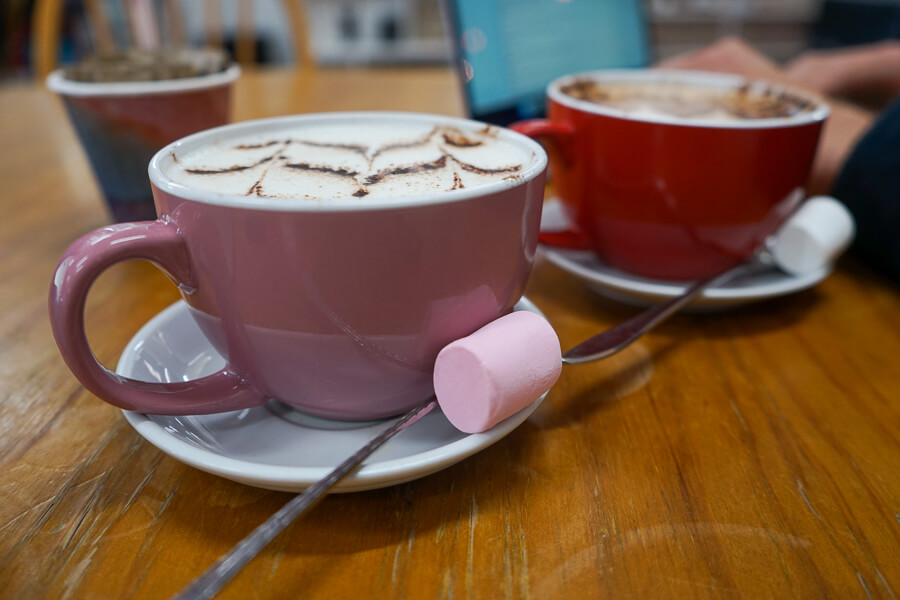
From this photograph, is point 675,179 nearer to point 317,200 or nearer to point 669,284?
point 669,284

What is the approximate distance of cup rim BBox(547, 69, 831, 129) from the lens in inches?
22.3

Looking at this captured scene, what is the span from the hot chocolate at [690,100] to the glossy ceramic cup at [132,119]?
1.30ft

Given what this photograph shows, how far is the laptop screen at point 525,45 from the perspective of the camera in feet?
2.61

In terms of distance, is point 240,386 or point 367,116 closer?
point 240,386

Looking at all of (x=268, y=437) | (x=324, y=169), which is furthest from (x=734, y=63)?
(x=268, y=437)

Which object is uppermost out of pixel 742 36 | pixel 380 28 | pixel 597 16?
pixel 597 16

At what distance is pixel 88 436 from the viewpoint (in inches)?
17.2

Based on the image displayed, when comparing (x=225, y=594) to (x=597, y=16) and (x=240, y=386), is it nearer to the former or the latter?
(x=240, y=386)

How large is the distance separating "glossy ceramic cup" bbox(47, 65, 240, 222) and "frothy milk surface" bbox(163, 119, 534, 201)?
22 centimetres

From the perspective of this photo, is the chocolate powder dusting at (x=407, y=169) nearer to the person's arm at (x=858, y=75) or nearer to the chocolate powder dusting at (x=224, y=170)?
the chocolate powder dusting at (x=224, y=170)

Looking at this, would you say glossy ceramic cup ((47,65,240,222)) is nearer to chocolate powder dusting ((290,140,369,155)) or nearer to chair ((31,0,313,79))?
chocolate powder dusting ((290,140,369,155))

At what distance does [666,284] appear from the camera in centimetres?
64

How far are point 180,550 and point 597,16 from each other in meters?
0.91

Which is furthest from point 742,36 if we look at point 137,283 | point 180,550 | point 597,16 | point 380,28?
point 180,550
